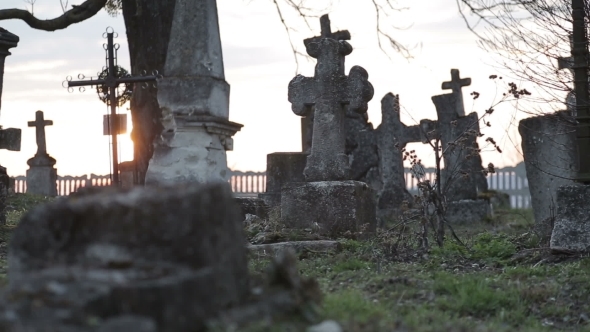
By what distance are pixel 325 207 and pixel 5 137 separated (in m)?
5.36

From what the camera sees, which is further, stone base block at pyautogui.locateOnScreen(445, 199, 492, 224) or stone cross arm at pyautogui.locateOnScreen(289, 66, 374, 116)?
stone base block at pyautogui.locateOnScreen(445, 199, 492, 224)

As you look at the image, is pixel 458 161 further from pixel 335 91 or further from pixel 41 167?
pixel 41 167

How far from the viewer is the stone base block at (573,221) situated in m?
8.36

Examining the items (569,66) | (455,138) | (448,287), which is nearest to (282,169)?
(455,138)

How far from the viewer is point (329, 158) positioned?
10789 millimetres

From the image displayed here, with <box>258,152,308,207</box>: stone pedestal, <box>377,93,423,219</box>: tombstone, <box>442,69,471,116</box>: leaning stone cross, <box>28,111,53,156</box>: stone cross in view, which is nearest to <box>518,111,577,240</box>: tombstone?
<box>258,152,308,207</box>: stone pedestal

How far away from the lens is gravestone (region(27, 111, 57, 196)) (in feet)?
72.8

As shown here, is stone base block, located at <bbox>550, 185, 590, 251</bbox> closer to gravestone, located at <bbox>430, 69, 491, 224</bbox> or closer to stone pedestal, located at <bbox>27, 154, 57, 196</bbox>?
gravestone, located at <bbox>430, 69, 491, 224</bbox>

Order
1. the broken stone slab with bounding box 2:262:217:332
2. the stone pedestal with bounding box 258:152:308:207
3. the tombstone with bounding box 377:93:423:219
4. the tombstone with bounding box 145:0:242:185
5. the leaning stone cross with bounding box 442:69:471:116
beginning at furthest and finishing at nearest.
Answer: the leaning stone cross with bounding box 442:69:471:116 → the tombstone with bounding box 377:93:423:219 → the stone pedestal with bounding box 258:152:308:207 → the tombstone with bounding box 145:0:242:185 → the broken stone slab with bounding box 2:262:217:332

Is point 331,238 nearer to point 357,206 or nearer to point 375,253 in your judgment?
point 357,206

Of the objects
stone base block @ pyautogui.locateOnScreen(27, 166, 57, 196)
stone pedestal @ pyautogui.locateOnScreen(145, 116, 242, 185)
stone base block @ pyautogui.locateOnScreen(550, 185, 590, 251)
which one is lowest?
stone base block @ pyautogui.locateOnScreen(550, 185, 590, 251)

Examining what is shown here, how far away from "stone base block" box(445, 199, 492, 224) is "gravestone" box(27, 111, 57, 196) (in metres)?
10.6

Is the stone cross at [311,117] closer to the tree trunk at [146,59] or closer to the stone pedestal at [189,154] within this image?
the tree trunk at [146,59]

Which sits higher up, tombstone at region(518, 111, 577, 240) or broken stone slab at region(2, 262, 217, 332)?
tombstone at region(518, 111, 577, 240)
